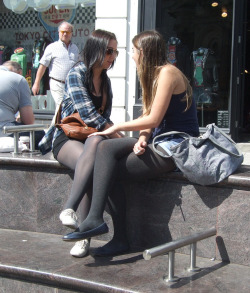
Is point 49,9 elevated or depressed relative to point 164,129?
elevated

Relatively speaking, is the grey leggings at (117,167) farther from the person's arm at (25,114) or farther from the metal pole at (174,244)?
the person's arm at (25,114)

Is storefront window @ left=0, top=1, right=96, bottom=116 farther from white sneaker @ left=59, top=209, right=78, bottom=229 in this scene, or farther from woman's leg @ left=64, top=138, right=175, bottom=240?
white sneaker @ left=59, top=209, right=78, bottom=229

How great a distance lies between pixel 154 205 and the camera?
3.68m

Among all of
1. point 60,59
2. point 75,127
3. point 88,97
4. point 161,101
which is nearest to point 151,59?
point 161,101

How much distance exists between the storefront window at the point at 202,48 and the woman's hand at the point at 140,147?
524 centimetres

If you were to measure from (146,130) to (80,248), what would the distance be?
0.91 meters

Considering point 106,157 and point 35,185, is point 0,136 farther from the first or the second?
point 106,157

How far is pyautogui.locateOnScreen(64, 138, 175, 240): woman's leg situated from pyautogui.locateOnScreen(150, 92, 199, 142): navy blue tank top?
0.24 m

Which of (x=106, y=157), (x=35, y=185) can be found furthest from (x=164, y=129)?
(x=35, y=185)

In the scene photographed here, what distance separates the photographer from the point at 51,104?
9930 millimetres

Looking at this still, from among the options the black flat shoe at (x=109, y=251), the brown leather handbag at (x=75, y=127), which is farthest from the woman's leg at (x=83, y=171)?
the black flat shoe at (x=109, y=251)

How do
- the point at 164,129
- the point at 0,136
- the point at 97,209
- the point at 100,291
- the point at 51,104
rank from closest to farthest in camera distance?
the point at 100,291 < the point at 97,209 < the point at 164,129 < the point at 0,136 < the point at 51,104

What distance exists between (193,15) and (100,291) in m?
6.52

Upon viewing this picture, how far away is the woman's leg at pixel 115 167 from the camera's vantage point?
10.9ft
